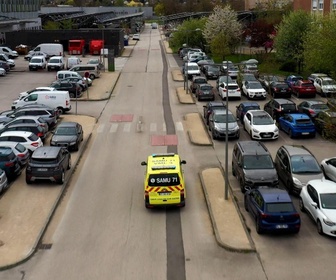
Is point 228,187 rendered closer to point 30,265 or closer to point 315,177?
point 315,177

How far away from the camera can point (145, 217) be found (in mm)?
21109

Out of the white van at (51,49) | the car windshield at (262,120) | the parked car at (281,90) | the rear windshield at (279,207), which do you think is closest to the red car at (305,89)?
the parked car at (281,90)

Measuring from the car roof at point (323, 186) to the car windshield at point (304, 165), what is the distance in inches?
71.0

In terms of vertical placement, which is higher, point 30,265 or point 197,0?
point 197,0

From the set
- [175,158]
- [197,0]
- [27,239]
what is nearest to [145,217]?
[175,158]

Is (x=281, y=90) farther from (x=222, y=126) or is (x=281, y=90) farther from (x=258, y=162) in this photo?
(x=258, y=162)

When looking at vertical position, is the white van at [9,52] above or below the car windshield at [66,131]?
above

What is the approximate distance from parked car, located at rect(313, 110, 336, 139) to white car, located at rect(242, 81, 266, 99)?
34.8 ft

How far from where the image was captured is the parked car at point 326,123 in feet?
90.3

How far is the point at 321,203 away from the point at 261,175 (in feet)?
12.1

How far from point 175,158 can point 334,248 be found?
731 centimetres

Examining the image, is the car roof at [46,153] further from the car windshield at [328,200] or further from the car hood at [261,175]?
the car windshield at [328,200]

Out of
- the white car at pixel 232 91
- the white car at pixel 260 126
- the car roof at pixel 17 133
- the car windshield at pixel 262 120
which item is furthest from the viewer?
the white car at pixel 232 91

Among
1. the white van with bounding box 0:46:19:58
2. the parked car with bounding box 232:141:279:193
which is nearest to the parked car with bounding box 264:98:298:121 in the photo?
the parked car with bounding box 232:141:279:193
